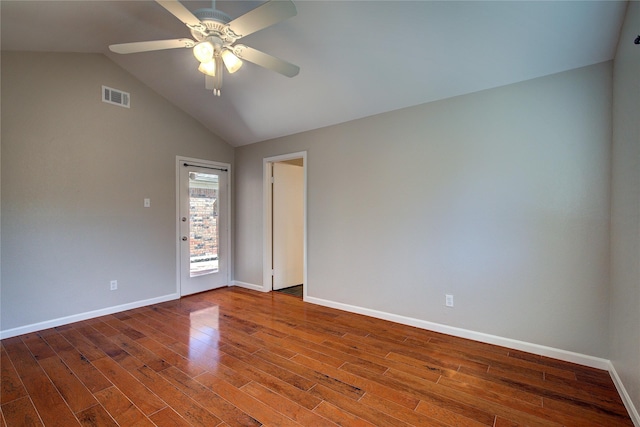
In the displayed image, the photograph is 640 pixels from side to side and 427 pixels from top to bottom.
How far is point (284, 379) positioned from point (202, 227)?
9.93 ft

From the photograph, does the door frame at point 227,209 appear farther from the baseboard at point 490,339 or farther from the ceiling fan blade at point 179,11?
the ceiling fan blade at point 179,11

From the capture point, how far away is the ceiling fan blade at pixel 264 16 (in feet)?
5.05

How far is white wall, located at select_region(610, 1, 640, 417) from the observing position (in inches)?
67.0

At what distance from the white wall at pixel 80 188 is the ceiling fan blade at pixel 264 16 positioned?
2707 millimetres

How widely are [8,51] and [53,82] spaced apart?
0.39 meters

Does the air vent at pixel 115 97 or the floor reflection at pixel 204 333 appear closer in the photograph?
the floor reflection at pixel 204 333

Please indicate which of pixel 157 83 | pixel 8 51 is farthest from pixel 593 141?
pixel 8 51

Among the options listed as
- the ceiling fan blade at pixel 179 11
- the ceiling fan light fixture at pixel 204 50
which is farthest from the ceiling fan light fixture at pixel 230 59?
the ceiling fan blade at pixel 179 11

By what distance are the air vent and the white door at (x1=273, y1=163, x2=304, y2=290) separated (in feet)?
6.98

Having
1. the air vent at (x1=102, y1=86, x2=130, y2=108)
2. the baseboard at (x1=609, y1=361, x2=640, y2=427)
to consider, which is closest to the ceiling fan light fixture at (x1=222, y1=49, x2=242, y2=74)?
the air vent at (x1=102, y1=86, x2=130, y2=108)

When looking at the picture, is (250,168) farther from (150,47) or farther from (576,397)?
(576,397)

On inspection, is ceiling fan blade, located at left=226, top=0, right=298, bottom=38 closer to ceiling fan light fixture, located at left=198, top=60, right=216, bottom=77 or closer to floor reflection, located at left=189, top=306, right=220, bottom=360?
ceiling fan light fixture, located at left=198, top=60, right=216, bottom=77

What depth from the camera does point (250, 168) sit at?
190 inches

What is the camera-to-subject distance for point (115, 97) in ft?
11.8
